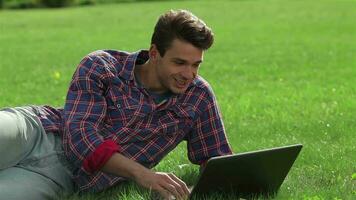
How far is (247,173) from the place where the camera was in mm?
5000

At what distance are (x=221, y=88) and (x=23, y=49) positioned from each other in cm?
808

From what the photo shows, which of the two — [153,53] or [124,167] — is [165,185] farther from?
[153,53]

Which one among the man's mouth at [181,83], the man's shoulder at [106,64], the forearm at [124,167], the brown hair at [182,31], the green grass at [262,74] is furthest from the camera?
the green grass at [262,74]

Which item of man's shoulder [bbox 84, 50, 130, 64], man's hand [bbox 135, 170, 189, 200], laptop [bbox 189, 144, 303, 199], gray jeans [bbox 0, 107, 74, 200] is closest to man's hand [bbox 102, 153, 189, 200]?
man's hand [bbox 135, 170, 189, 200]

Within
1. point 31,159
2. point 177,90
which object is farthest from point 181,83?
point 31,159

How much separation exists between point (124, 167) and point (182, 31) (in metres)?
0.81

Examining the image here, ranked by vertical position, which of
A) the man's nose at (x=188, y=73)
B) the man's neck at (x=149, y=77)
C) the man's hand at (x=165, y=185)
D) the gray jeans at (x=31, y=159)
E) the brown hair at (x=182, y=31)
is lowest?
the gray jeans at (x=31, y=159)

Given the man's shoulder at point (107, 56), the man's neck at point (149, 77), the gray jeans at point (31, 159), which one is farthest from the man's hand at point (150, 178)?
the man's shoulder at point (107, 56)

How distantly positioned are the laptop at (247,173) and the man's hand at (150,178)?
0.43 feet

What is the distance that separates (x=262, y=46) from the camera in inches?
674

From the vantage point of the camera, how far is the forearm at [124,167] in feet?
15.8

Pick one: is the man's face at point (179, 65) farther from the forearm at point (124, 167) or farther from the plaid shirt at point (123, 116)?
the forearm at point (124, 167)

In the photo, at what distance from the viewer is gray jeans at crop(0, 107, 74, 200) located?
5.11 m

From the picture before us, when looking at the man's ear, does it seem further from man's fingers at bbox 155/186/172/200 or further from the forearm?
man's fingers at bbox 155/186/172/200
